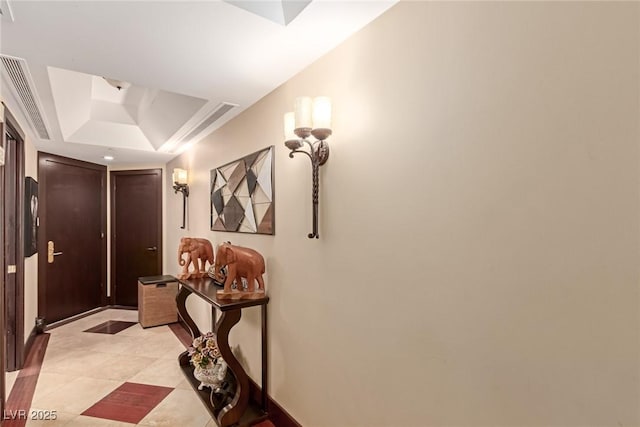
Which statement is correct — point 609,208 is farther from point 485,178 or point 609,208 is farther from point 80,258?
point 80,258

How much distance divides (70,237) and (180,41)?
4.10 m

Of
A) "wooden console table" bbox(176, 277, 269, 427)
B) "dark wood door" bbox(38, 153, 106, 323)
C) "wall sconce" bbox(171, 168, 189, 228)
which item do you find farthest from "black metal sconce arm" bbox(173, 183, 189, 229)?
"wooden console table" bbox(176, 277, 269, 427)

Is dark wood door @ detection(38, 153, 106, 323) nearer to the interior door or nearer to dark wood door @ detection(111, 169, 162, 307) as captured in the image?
dark wood door @ detection(111, 169, 162, 307)

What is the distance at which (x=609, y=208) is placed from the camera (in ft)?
2.68

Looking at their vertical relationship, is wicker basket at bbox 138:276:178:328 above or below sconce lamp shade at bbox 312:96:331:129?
below

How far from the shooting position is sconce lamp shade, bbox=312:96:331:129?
1599 millimetres

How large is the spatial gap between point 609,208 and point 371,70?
1050 mm

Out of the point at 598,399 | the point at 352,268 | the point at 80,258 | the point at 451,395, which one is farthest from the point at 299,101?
the point at 80,258

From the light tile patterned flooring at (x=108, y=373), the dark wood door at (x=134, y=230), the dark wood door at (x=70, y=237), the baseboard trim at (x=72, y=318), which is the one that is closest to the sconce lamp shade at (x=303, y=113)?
the light tile patterned flooring at (x=108, y=373)

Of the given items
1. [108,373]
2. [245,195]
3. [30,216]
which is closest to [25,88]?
[245,195]

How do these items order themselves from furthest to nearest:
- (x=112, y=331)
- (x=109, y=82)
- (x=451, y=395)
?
(x=112, y=331) < (x=109, y=82) < (x=451, y=395)

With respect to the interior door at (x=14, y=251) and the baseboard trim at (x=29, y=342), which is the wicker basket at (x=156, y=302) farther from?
the interior door at (x=14, y=251)

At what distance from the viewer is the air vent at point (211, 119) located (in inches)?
102

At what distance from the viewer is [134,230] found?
16.1 feet
